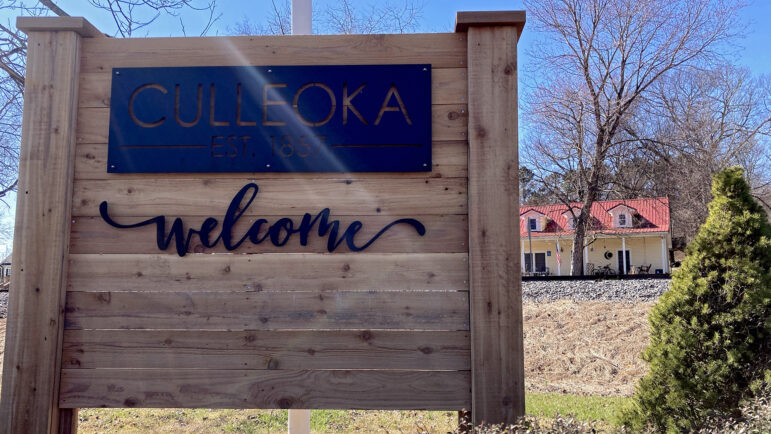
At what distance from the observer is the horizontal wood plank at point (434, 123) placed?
10.6ft

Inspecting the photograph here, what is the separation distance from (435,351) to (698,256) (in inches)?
80.3

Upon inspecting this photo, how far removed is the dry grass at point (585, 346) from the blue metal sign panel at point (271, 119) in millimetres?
4706

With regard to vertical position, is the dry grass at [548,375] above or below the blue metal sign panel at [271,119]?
below

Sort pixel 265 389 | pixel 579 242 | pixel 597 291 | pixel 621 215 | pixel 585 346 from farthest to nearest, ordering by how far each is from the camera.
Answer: pixel 621 215 → pixel 579 242 → pixel 597 291 → pixel 585 346 → pixel 265 389

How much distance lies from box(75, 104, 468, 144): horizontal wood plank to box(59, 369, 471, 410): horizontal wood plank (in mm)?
1332

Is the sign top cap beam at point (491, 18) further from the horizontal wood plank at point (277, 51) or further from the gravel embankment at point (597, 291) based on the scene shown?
the gravel embankment at point (597, 291)

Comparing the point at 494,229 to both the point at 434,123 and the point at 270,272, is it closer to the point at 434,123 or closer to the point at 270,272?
the point at 434,123

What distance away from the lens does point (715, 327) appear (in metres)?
3.57

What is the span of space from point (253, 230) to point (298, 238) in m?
0.26

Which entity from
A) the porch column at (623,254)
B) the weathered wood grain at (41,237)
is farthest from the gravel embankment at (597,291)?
the porch column at (623,254)

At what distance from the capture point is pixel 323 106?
3.29m

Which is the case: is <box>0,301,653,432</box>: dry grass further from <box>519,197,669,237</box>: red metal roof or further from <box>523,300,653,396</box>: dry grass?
<box>519,197,669,237</box>: red metal roof

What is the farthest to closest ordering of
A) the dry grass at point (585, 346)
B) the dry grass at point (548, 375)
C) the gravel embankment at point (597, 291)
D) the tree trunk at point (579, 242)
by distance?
the tree trunk at point (579, 242), the gravel embankment at point (597, 291), the dry grass at point (585, 346), the dry grass at point (548, 375)

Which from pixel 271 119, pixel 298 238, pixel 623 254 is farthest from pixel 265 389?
pixel 623 254
